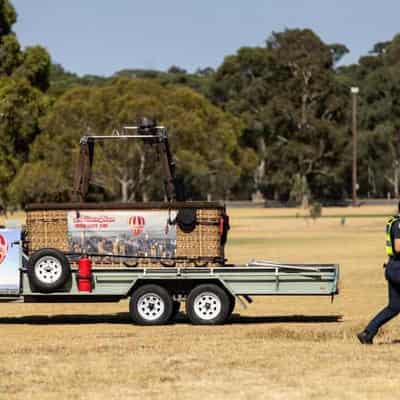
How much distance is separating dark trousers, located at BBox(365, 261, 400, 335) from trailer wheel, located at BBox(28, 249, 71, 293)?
17.4 feet

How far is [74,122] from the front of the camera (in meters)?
65.3

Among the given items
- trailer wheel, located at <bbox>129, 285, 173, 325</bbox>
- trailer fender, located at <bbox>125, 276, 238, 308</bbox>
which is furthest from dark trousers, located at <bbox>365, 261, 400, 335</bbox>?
trailer wheel, located at <bbox>129, 285, 173, 325</bbox>

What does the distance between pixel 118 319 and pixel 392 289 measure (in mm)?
6518

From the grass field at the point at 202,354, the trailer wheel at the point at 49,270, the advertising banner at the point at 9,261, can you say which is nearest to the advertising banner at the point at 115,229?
the trailer wheel at the point at 49,270

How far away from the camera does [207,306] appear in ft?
59.4

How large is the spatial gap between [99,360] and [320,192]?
111 meters

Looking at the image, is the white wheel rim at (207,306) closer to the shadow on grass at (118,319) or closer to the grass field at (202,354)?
the grass field at (202,354)

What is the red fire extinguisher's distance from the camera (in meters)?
17.9

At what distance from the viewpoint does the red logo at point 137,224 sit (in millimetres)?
18484

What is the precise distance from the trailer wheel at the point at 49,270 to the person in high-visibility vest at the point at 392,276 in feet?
17.1

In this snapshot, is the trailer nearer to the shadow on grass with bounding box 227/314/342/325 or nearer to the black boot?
the shadow on grass with bounding box 227/314/342/325

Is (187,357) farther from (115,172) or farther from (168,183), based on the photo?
(115,172)

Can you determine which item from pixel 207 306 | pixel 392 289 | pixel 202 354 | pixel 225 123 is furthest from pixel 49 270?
pixel 225 123

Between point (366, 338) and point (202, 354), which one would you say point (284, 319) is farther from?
point (202, 354)
